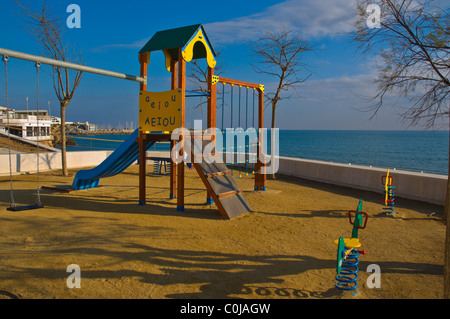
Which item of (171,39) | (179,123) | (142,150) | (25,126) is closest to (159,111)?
(179,123)

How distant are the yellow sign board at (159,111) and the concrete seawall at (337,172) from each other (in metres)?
7.39

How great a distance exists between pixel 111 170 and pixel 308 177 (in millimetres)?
8571

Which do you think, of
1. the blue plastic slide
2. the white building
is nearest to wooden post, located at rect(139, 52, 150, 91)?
the blue plastic slide

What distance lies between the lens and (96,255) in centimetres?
537

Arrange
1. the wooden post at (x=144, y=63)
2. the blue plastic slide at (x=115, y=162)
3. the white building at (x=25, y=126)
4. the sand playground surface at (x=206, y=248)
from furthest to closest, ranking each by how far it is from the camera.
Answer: the white building at (x=25, y=126) < the blue plastic slide at (x=115, y=162) < the wooden post at (x=144, y=63) < the sand playground surface at (x=206, y=248)

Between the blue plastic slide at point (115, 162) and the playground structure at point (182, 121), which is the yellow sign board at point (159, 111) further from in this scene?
the blue plastic slide at point (115, 162)

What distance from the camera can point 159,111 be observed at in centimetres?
916

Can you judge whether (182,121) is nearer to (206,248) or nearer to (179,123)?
(179,123)

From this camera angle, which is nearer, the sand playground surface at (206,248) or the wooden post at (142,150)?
the sand playground surface at (206,248)

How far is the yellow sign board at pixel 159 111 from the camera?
8797 mm

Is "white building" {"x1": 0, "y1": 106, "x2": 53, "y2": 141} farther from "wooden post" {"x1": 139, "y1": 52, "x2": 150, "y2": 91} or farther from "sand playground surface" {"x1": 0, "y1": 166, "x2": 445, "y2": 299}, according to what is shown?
"sand playground surface" {"x1": 0, "y1": 166, "x2": 445, "y2": 299}

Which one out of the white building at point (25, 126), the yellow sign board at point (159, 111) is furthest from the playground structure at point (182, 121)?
the white building at point (25, 126)

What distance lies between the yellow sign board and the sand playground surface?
91.4 inches

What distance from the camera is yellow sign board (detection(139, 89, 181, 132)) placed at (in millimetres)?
8797
